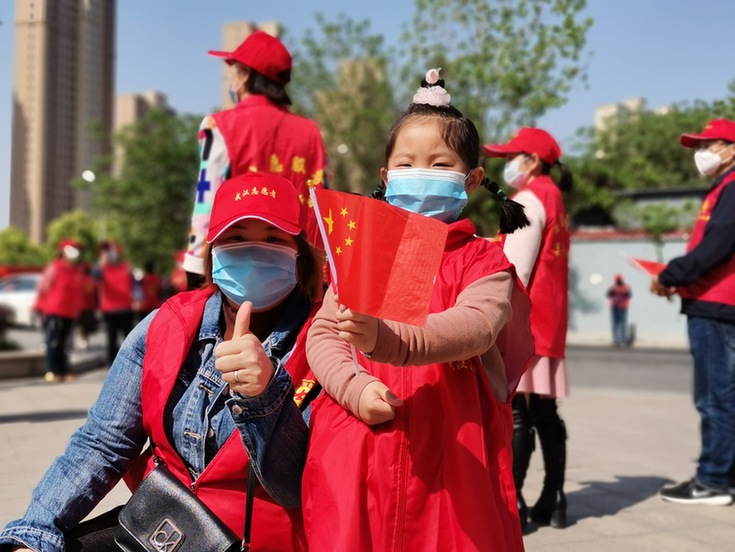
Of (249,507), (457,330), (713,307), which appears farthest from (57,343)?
(457,330)

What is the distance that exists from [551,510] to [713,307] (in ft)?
4.85

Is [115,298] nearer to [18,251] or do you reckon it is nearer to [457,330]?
[457,330]

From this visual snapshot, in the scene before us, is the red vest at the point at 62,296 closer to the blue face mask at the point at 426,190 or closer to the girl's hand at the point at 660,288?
the girl's hand at the point at 660,288

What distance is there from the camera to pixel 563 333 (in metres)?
4.41

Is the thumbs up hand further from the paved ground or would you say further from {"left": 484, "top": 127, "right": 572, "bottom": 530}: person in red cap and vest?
{"left": 484, "top": 127, "right": 572, "bottom": 530}: person in red cap and vest

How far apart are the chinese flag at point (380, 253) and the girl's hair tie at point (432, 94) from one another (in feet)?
1.62

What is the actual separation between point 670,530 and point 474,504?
3.01 meters

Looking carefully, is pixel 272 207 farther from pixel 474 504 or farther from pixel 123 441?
pixel 474 504

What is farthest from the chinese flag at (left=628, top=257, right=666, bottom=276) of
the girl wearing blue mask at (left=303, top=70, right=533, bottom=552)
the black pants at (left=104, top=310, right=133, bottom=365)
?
the black pants at (left=104, top=310, right=133, bottom=365)

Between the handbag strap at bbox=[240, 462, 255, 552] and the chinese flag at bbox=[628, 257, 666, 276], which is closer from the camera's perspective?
the handbag strap at bbox=[240, 462, 255, 552]

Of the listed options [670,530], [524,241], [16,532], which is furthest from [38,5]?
[670,530]

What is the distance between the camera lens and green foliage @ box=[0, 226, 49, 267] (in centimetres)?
8544

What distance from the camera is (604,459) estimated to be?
6551 millimetres

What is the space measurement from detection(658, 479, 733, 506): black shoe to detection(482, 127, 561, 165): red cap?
208 cm
